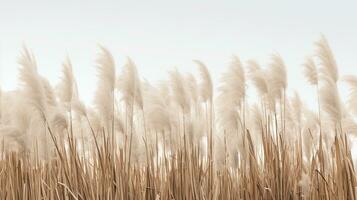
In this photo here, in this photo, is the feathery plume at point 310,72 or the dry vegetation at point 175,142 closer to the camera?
the dry vegetation at point 175,142

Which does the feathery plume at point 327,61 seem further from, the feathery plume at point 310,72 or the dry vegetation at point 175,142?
the feathery plume at point 310,72

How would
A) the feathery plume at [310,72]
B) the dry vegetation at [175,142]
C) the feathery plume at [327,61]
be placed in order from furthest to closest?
the feathery plume at [310,72]
the feathery plume at [327,61]
the dry vegetation at [175,142]

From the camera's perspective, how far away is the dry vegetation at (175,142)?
355 centimetres

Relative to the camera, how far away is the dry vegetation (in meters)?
3.55

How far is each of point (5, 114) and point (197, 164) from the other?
1771 mm

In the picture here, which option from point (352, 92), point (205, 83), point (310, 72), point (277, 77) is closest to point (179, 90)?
point (205, 83)

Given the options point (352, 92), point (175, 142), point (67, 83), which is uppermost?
point (67, 83)

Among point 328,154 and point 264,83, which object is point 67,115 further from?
point 328,154

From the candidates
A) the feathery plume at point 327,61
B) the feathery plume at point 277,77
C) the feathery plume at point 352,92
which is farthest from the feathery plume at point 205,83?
the feathery plume at point 352,92

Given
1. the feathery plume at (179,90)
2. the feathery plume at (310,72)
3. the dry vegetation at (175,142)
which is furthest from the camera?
the feathery plume at (310,72)

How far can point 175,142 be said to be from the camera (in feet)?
12.7

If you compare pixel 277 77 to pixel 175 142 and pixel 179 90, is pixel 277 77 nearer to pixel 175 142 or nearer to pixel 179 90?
pixel 179 90

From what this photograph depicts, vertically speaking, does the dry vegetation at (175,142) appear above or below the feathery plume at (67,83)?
below

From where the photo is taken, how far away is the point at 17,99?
149 inches
